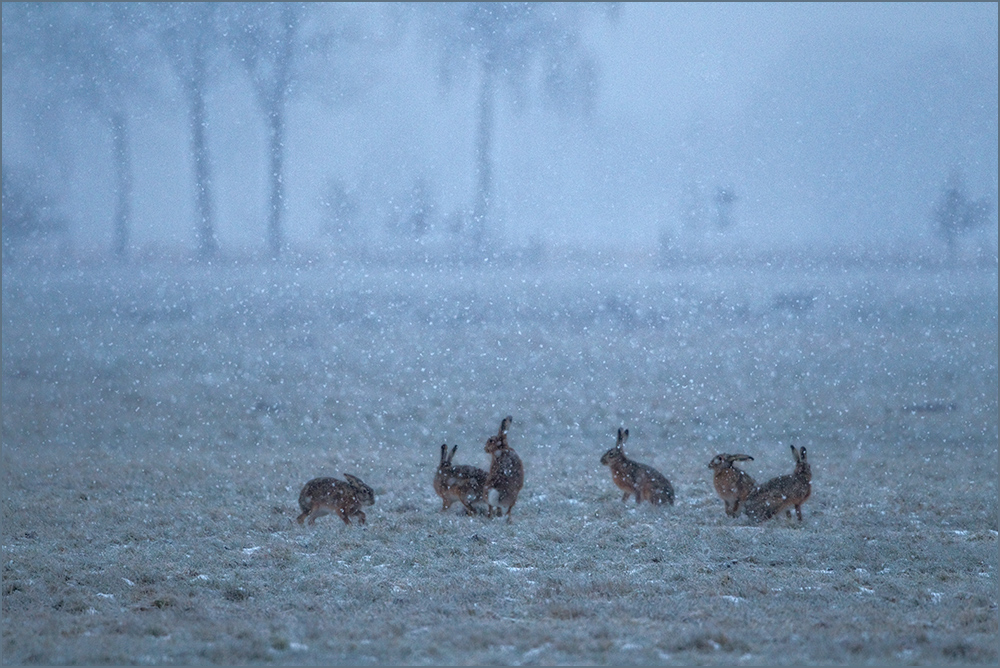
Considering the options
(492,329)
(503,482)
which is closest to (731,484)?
(503,482)

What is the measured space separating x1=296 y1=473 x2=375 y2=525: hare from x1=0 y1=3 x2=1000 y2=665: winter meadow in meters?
0.31

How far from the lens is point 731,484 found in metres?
10.1

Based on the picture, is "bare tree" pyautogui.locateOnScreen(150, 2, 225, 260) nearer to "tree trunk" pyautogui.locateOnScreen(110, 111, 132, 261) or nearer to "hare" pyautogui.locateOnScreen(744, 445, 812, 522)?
"tree trunk" pyautogui.locateOnScreen(110, 111, 132, 261)

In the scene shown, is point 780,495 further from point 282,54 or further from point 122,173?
point 122,173

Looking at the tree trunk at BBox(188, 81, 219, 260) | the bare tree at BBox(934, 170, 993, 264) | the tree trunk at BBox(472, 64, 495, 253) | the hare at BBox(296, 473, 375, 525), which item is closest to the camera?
the hare at BBox(296, 473, 375, 525)

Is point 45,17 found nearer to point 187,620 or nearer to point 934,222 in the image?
point 934,222

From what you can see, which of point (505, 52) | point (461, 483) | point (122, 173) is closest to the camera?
point (461, 483)

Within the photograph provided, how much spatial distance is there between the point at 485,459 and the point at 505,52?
81.4ft

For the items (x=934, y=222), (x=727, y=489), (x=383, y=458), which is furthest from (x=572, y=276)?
(x=727, y=489)

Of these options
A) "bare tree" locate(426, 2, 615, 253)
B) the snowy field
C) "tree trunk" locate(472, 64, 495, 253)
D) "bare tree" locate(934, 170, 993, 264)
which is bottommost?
the snowy field

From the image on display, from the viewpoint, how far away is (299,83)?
35.5 meters

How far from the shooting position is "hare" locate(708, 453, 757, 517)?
10.1m

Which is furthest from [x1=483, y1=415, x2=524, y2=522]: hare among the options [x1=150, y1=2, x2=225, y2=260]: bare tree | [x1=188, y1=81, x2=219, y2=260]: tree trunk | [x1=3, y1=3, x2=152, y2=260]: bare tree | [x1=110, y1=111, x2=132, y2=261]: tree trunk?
[x1=3, y1=3, x2=152, y2=260]: bare tree

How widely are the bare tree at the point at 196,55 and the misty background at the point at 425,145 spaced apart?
0.08m
